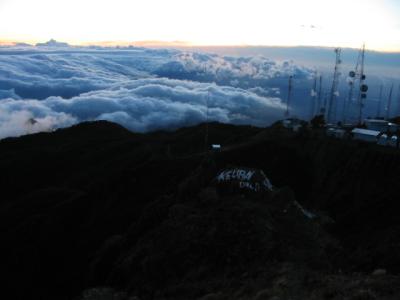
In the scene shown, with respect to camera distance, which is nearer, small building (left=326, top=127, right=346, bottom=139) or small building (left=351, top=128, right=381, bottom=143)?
small building (left=351, top=128, right=381, bottom=143)

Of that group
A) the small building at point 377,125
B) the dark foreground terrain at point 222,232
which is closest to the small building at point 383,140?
the dark foreground terrain at point 222,232

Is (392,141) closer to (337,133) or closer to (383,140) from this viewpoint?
(383,140)

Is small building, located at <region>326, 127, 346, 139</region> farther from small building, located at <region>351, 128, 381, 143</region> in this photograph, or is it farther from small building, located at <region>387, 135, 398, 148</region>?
small building, located at <region>387, 135, 398, 148</region>

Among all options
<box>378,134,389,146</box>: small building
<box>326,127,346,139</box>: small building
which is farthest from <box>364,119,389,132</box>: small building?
<box>378,134,389,146</box>: small building

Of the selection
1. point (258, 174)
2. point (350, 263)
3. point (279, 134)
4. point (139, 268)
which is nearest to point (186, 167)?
point (279, 134)

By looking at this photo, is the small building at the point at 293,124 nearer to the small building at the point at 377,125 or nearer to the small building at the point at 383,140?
the small building at the point at 377,125

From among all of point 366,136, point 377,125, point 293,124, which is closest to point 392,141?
point 366,136

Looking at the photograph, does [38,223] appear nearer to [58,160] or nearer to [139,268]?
[139,268]

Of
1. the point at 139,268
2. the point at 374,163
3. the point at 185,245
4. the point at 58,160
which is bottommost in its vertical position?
the point at 58,160
